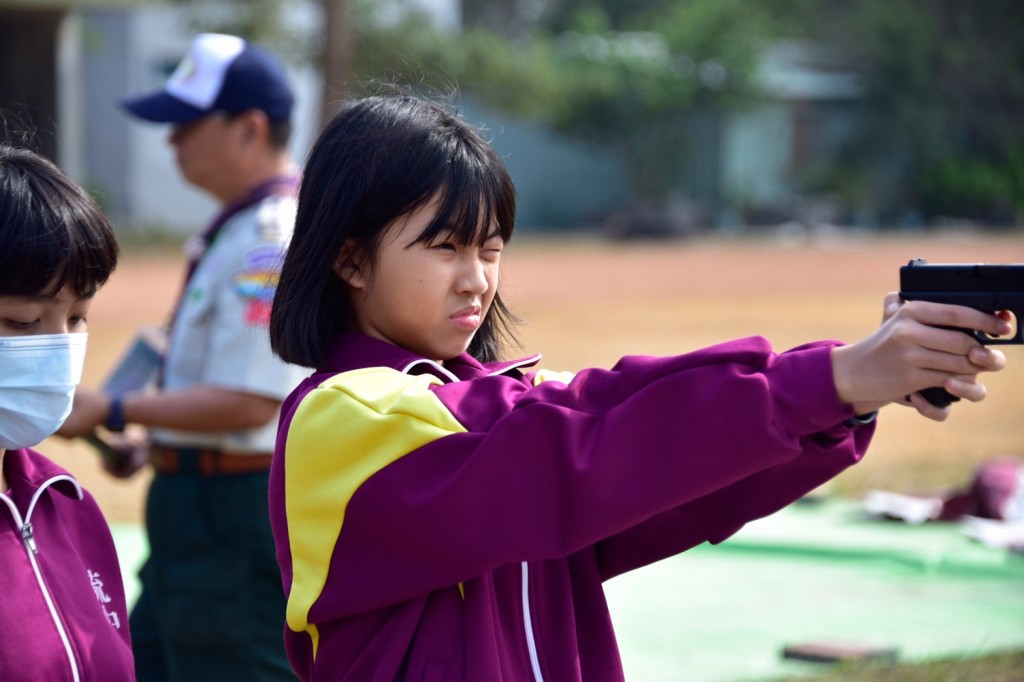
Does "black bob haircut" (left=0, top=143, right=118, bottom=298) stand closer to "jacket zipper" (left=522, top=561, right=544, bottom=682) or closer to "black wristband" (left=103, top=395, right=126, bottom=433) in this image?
"jacket zipper" (left=522, top=561, right=544, bottom=682)

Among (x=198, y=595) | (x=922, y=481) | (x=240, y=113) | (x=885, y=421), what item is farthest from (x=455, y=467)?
(x=885, y=421)

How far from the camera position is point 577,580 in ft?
7.02

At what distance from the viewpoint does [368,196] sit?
2045mm

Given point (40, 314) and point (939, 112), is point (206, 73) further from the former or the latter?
point (939, 112)

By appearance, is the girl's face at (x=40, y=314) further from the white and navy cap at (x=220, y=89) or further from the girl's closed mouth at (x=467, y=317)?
the white and navy cap at (x=220, y=89)

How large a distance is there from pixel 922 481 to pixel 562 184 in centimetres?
2985

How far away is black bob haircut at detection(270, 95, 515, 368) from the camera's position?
2.03m

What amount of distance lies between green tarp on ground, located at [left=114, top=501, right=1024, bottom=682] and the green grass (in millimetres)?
129

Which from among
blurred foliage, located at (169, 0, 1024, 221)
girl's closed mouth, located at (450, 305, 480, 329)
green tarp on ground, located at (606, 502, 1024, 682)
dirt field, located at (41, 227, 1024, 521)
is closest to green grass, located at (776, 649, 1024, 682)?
green tarp on ground, located at (606, 502, 1024, 682)

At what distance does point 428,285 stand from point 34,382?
71 cm

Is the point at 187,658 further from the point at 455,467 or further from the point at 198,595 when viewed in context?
the point at 455,467

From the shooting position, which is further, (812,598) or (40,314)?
(812,598)

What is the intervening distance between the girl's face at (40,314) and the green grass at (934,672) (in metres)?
2.66

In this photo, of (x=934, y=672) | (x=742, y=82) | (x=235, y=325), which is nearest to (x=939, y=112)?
(x=742, y=82)
